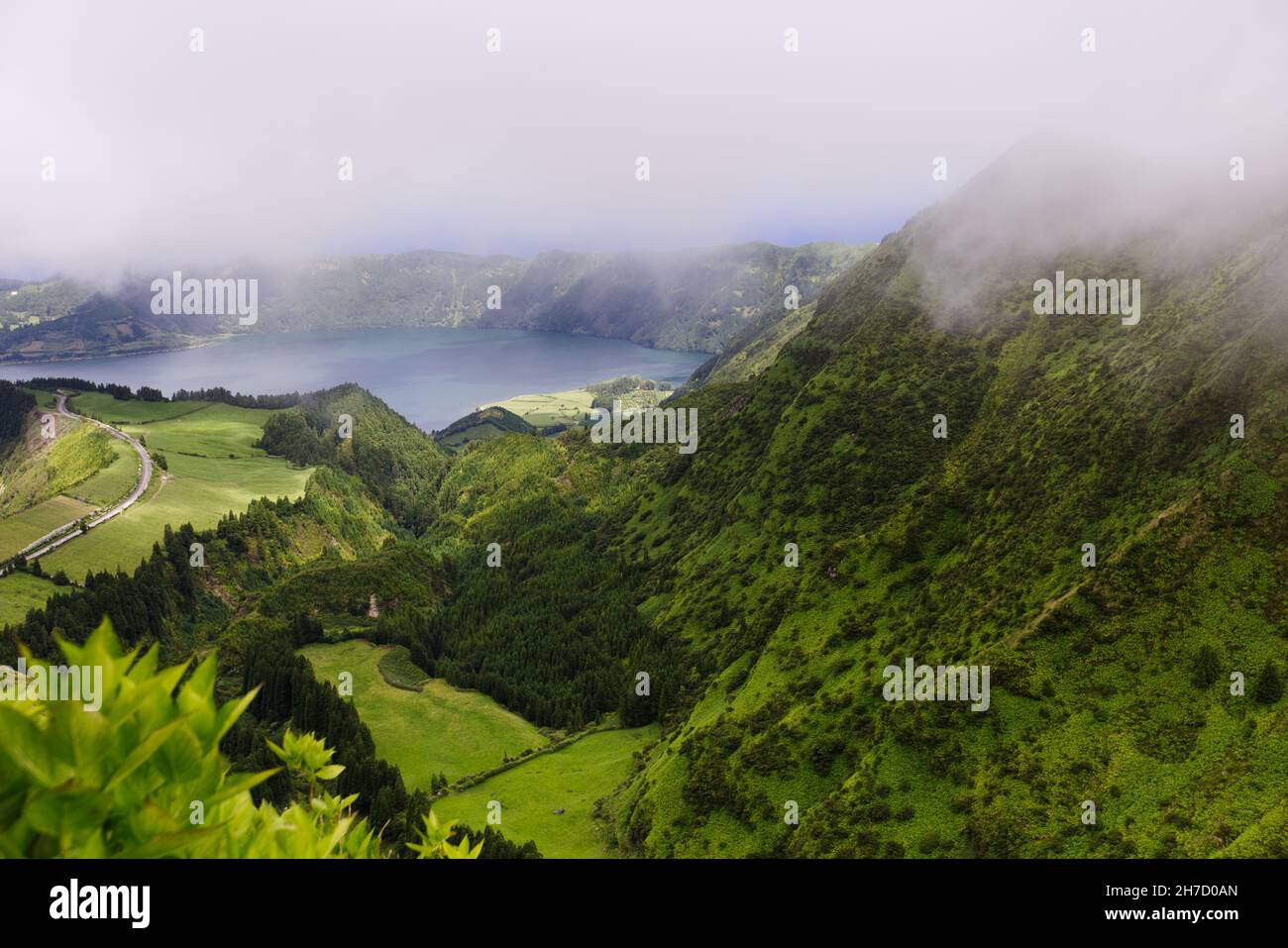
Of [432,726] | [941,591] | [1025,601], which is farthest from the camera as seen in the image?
[432,726]

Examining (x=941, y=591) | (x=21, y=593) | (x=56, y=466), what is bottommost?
(x=21, y=593)

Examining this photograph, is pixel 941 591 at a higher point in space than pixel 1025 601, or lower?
lower

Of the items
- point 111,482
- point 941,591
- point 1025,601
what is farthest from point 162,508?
point 1025,601

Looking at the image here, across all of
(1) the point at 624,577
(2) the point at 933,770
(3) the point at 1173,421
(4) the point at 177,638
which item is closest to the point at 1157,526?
(3) the point at 1173,421

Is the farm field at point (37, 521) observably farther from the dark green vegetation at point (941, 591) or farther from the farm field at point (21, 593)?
the dark green vegetation at point (941, 591)

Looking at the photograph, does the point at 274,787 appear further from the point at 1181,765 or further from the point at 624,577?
the point at 624,577

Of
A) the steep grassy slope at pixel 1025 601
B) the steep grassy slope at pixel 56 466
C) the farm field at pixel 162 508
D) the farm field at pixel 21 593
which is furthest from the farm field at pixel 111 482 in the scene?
the steep grassy slope at pixel 1025 601

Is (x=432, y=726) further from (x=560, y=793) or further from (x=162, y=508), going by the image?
(x=162, y=508)

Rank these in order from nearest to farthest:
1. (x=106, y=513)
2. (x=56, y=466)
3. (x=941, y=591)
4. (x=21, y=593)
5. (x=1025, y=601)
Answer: (x=1025, y=601), (x=941, y=591), (x=21, y=593), (x=106, y=513), (x=56, y=466)

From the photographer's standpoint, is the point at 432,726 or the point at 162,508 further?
the point at 162,508
